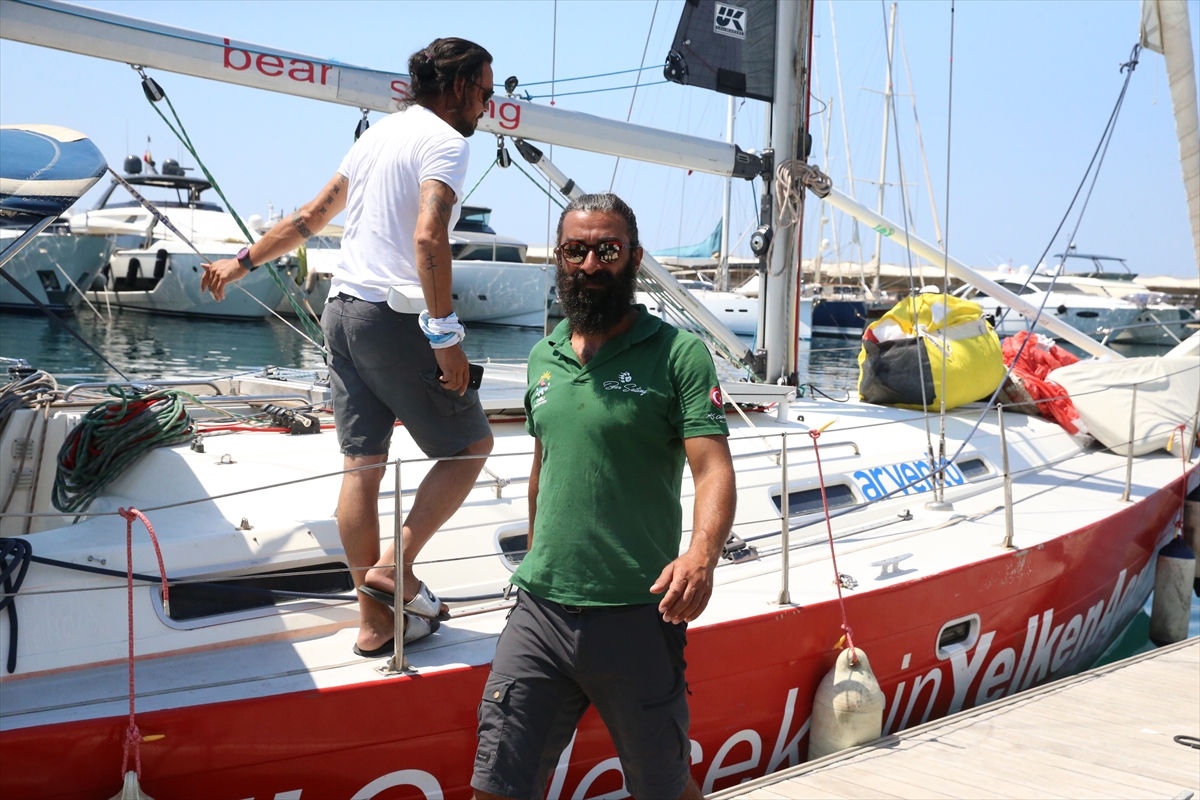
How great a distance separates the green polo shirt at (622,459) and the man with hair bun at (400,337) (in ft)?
2.11

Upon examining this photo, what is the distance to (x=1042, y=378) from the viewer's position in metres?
7.23

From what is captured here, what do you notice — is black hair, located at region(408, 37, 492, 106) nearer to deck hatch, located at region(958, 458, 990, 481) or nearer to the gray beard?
the gray beard

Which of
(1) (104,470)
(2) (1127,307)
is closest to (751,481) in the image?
(1) (104,470)

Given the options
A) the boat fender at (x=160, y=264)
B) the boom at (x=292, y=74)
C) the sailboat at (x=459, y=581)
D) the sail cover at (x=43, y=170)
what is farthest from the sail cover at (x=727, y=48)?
the boat fender at (x=160, y=264)

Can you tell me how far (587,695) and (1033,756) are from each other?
8.66ft

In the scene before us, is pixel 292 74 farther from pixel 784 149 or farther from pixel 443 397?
pixel 784 149

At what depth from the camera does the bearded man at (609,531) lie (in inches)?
85.6

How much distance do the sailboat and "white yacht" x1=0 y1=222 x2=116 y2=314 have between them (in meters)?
25.3

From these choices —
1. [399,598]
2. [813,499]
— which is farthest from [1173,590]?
[399,598]

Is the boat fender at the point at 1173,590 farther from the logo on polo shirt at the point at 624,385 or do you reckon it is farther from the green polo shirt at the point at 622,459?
the logo on polo shirt at the point at 624,385

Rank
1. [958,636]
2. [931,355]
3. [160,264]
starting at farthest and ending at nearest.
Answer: [160,264] < [931,355] < [958,636]

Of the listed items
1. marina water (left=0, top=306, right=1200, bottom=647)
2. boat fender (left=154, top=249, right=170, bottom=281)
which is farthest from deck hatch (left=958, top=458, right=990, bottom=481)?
boat fender (left=154, top=249, right=170, bottom=281)

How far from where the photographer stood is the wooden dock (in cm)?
370

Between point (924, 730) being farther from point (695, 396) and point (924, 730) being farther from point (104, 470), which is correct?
point (104, 470)
